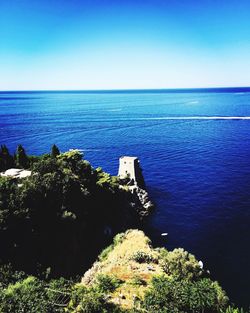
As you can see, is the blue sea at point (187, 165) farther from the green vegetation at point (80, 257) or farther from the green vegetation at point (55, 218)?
the green vegetation at point (55, 218)

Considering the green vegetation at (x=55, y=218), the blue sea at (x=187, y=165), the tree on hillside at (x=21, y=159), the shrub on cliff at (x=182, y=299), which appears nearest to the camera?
the shrub on cliff at (x=182, y=299)

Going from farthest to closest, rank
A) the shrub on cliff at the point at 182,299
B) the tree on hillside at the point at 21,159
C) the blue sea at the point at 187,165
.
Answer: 1. the tree on hillside at the point at 21,159
2. the blue sea at the point at 187,165
3. the shrub on cliff at the point at 182,299

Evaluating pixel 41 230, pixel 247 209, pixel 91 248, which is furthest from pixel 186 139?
pixel 41 230

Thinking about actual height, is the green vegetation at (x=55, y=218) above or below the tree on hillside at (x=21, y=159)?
below

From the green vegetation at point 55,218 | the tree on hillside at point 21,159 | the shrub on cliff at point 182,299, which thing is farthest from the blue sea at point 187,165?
the tree on hillside at point 21,159

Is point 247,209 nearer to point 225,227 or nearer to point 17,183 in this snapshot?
point 225,227

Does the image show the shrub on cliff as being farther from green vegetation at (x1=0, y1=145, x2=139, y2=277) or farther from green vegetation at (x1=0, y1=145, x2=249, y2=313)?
green vegetation at (x1=0, y1=145, x2=139, y2=277)

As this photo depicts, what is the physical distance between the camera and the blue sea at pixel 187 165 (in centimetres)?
5056

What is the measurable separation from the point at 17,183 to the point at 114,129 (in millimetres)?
101383

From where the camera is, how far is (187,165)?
87688mm

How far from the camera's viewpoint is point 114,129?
143750 millimetres

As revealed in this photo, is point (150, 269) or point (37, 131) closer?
point (150, 269)

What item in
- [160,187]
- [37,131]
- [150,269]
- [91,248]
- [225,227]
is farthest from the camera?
[37,131]

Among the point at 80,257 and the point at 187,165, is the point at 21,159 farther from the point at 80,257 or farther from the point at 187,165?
the point at 187,165
